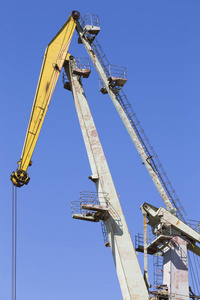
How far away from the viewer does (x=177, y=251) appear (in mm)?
29844

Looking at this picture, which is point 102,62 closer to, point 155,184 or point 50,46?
point 50,46

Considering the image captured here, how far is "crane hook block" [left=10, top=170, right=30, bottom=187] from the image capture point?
92.3 feet

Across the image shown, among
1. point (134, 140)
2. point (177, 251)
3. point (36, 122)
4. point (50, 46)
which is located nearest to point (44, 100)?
point (36, 122)

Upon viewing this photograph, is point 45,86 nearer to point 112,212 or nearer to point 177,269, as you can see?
point 112,212

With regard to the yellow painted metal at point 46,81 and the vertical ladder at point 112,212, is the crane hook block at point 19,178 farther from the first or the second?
the vertical ladder at point 112,212

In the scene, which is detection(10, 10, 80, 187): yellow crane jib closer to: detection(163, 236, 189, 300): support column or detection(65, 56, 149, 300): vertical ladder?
detection(65, 56, 149, 300): vertical ladder

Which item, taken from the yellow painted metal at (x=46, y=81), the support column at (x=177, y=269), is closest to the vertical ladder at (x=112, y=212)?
the yellow painted metal at (x=46, y=81)

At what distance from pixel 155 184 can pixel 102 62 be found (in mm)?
7818

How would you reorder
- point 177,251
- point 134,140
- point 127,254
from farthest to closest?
point 134,140 < point 177,251 < point 127,254

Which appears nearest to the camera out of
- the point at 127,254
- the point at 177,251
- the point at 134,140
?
the point at 127,254

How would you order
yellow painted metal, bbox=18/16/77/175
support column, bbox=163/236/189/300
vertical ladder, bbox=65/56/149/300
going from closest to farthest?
vertical ladder, bbox=65/56/149/300 → support column, bbox=163/236/189/300 → yellow painted metal, bbox=18/16/77/175

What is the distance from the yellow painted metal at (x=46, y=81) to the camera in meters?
29.5

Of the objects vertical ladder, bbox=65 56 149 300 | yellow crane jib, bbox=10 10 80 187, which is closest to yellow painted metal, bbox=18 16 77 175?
yellow crane jib, bbox=10 10 80 187

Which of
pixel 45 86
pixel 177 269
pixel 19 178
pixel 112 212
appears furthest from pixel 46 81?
pixel 177 269
